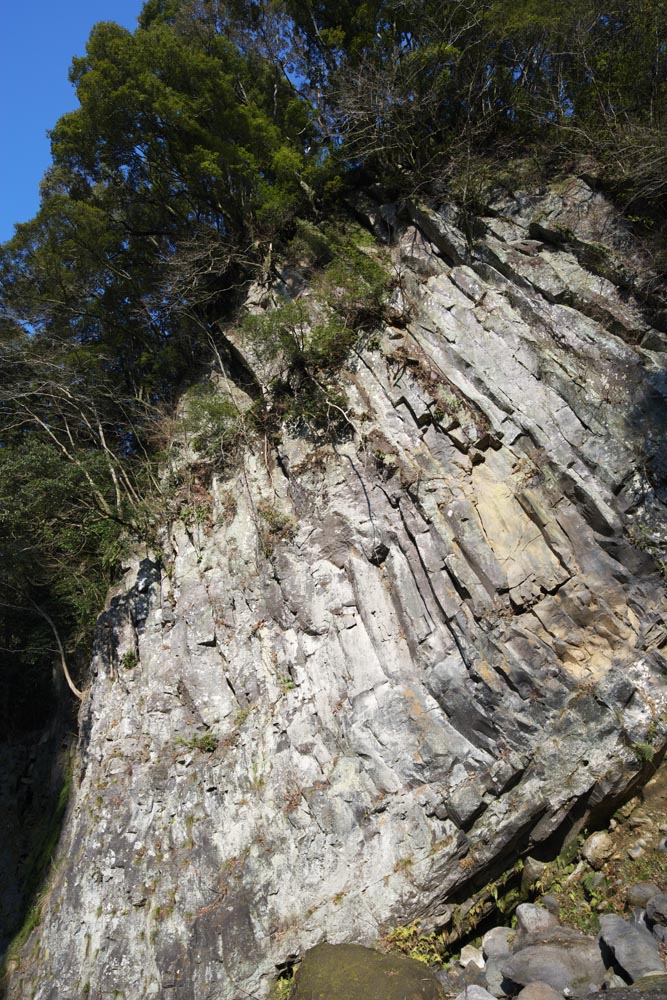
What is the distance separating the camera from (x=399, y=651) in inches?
324

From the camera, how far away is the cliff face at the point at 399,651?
23.2 feet

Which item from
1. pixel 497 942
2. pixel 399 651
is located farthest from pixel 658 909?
pixel 399 651

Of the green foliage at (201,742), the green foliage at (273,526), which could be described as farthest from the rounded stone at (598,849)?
the green foliage at (273,526)

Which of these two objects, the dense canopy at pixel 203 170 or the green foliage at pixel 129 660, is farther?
the dense canopy at pixel 203 170

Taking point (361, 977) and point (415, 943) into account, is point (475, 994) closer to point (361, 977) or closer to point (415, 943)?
point (415, 943)

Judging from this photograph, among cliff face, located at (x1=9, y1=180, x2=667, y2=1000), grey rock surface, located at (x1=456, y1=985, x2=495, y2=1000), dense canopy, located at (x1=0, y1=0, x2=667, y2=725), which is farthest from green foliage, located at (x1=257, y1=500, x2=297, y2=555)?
grey rock surface, located at (x1=456, y1=985, x2=495, y2=1000)

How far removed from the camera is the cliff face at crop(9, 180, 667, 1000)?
7086 millimetres

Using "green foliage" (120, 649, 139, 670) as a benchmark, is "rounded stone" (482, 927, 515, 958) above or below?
below

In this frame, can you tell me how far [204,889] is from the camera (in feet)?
25.8

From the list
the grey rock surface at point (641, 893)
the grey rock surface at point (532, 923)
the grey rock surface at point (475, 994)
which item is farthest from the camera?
the grey rock surface at point (532, 923)

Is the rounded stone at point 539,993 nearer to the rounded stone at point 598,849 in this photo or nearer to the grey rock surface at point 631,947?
the grey rock surface at point 631,947

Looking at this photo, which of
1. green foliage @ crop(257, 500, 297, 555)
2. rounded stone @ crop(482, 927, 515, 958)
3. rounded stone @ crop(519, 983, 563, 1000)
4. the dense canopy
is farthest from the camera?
the dense canopy

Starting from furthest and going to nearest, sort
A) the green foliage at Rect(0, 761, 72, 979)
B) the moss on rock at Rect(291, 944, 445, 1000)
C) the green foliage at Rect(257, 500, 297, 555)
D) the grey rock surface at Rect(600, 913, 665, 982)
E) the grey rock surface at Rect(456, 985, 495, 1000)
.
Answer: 1. the green foliage at Rect(257, 500, 297, 555)
2. the green foliage at Rect(0, 761, 72, 979)
3. the moss on rock at Rect(291, 944, 445, 1000)
4. the grey rock surface at Rect(456, 985, 495, 1000)
5. the grey rock surface at Rect(600, 913, 665, 982)

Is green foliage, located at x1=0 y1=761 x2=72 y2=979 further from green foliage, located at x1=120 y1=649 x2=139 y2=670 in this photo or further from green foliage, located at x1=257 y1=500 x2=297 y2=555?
green foliage, located at x1=257 y1=500 x2=297 y2=555
